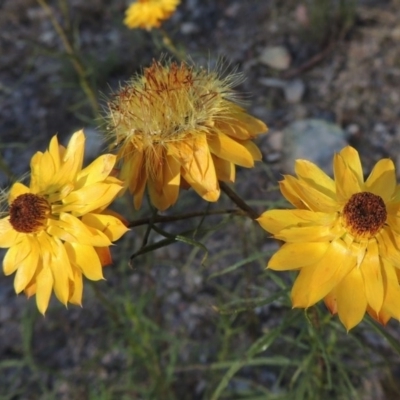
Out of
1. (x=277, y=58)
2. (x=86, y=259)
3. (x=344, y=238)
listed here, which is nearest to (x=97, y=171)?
(x=86, y=259)

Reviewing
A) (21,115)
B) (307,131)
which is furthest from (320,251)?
(21,115)

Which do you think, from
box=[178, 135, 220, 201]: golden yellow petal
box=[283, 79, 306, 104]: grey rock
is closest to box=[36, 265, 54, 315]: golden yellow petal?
box=[178, 135, 220, 201]: golden yellow petal

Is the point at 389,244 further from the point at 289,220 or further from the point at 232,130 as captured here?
the point at 232,130

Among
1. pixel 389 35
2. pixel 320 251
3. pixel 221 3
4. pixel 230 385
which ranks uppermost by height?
pixel 320 251

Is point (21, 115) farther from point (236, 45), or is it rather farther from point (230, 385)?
point (230, 385)

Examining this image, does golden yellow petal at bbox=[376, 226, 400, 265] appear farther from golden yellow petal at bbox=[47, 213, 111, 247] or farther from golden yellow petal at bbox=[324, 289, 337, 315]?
golden yellow petal at bbox=[47, 213, 111, 247]

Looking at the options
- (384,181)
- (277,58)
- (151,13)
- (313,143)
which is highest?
(384,181)
